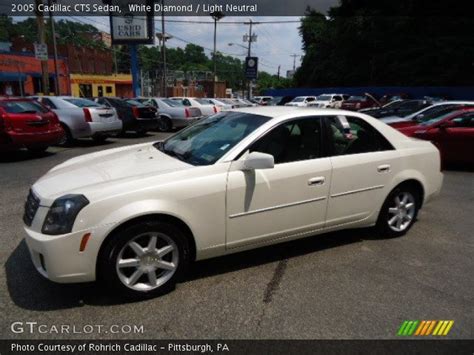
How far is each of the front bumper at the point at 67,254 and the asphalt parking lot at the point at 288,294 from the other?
31 centimetres

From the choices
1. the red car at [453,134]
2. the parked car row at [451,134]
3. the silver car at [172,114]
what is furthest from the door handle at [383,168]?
the silver car at [172,114]

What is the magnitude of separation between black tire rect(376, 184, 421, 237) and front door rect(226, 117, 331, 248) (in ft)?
3.18

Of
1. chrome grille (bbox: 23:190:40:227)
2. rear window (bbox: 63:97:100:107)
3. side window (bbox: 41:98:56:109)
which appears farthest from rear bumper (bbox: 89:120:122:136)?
chrome grille (bbox: 23:190:40:227)

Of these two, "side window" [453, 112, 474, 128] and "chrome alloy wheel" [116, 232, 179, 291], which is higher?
"side window" [453, 112, 474, 128]

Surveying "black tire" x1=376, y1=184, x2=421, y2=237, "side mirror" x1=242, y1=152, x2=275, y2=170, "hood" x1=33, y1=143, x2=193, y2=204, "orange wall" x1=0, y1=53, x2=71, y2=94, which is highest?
"orange wall" x1=0, y1=53, x2=71, y2=94

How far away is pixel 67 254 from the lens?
9.03 feet

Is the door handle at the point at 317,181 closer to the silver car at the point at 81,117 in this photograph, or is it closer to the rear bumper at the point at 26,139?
the rear bumper at the point at 26,139

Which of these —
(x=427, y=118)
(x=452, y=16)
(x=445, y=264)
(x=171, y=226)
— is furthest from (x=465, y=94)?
(x=171, y=226)

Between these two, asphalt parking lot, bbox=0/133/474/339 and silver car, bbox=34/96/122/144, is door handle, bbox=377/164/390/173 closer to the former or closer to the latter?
asphalt parking lot, bbox=0/133/474/339

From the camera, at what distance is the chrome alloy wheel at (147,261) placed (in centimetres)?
297

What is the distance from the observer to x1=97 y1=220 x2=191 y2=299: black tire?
9.45ft

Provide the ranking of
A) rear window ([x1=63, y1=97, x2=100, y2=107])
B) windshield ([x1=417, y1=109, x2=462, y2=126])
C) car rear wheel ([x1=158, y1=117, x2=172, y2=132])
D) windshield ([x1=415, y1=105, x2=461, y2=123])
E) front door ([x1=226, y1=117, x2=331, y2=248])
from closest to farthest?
1. front door ([x1=226, y1=117, x2=331, y2=248])
2. windshield ([x1=417, y1=109, x2=462, y2=126])
3. windshield ([x1=415, y1=105, x2=461, y2=123])
4. rear window ([x1=63, y1=97, x2=100, y2=107])
5. car rear wheel ([x1=158, y1=117, x2=172, y2=132])

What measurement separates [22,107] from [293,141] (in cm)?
733

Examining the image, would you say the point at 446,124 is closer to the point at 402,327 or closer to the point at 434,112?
the point at 434,112
